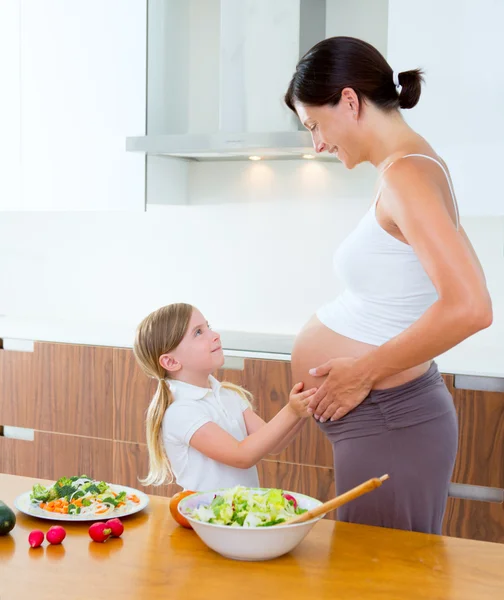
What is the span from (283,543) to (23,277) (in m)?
2.90

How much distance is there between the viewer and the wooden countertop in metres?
1.12

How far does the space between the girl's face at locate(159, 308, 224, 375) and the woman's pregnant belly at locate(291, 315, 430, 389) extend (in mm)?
180

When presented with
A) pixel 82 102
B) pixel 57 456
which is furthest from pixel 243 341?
pixel 82 102

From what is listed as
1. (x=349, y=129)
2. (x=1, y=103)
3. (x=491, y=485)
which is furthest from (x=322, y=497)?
(x=1, y=103)

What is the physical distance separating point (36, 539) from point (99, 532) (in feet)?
0.30

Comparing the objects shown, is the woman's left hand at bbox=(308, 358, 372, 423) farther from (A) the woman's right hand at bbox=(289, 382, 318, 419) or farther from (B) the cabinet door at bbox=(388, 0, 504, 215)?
(B) the cabinet door at bbox=(388, 0, 504, 215)

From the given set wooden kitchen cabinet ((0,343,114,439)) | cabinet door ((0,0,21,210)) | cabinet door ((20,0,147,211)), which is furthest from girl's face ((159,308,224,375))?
cabinet door ((0,0,21,210))

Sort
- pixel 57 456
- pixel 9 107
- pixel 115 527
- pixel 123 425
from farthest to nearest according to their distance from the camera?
pixel 9 107 < pixel 57 456 < pixel 123 425 < pixel 115 527

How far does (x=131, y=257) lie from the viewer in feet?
11.8

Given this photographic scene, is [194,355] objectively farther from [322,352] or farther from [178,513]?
[178,513]

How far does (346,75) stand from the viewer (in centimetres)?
163

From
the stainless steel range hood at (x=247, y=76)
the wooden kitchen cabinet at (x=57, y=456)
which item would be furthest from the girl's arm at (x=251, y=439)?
the wooden kitchen cabinet at (x=57, y=456)

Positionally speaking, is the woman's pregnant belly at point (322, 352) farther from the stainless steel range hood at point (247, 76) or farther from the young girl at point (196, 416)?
the stainless steel range hood at point (247, 76)

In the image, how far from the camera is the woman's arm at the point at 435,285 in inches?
55.9
